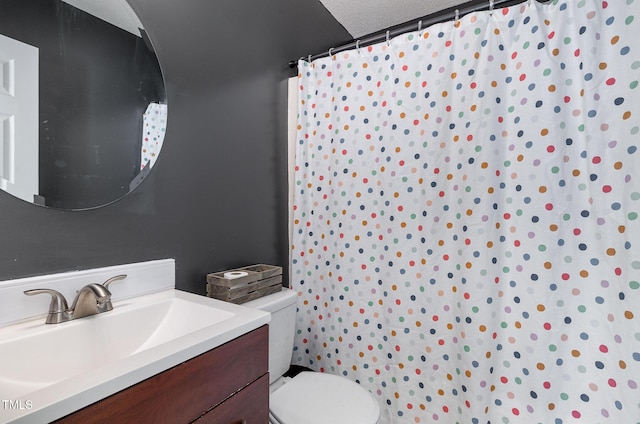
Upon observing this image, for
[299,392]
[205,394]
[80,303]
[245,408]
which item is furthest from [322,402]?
[80,303]

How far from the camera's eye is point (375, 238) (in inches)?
61.2

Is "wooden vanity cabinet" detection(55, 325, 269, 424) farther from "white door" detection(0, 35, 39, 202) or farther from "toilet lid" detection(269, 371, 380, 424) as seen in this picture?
"white door" detection(0, 35, 39, 202)

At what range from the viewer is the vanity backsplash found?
2.59 feet

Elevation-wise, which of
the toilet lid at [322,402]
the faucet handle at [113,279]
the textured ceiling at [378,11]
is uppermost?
Answer: the textured ceiling at [378,11]

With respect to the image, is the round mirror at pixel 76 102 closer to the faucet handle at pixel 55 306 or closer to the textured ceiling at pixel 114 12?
the textured ceiling at pixel 114 12

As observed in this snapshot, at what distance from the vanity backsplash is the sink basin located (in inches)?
1.0

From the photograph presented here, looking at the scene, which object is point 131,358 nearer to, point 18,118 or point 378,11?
point 18,118

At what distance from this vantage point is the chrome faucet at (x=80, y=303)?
81cm

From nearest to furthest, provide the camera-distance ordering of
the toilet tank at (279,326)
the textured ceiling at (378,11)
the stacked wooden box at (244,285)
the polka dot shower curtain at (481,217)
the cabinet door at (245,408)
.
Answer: the cabinet door at (245,408) < the polka dot shower curtain at (481,217) < the stacked wooden box at (244,285) < the toilet tank at (279,326) < the textured ceiling at (378,11)

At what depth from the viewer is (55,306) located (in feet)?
2.69

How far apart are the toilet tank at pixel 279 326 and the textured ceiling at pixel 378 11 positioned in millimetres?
1781

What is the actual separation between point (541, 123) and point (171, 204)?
1444 millimetres

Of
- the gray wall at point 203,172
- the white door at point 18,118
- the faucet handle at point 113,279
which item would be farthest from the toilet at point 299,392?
the white door at point 18,118

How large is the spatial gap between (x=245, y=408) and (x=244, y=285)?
0.52m
